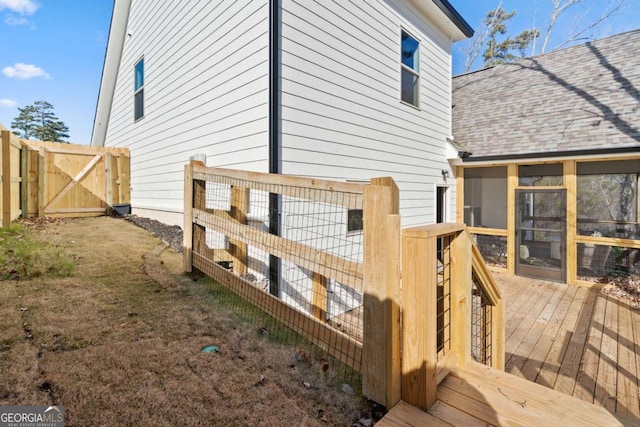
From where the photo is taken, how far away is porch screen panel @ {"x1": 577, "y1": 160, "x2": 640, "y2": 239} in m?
6.15

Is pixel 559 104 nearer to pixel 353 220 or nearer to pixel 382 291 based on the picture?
pixel 353 220

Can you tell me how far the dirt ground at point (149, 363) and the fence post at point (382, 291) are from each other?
186 millimetres

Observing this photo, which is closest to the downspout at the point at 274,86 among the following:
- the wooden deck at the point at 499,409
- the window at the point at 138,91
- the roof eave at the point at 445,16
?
the wooden deck at the point at 499,409

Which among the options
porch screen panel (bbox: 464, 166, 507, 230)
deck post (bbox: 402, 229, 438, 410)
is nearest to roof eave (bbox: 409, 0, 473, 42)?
porch screen panel (bbox: 464, 166, 507, 230)

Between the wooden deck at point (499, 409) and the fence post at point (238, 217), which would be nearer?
the wooden deck at point (499, 409)

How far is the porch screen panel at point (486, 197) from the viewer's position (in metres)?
7.61

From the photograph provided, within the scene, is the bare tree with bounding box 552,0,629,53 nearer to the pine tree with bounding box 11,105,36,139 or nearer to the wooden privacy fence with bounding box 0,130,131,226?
the wooden privacy fence with bounding box 0,130,131,226

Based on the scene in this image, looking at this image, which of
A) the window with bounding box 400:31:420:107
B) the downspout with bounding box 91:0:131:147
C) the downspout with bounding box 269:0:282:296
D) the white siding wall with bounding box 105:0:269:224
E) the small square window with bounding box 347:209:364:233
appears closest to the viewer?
the downspout with bounding box 269:0:282:296

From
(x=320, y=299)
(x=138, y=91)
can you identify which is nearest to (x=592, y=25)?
(x=320, y=299)

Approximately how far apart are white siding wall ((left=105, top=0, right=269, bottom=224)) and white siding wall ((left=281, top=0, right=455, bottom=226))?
463 mm

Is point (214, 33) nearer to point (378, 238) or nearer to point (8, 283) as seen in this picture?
point (8, 283)

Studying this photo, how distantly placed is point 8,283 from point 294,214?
3.05m

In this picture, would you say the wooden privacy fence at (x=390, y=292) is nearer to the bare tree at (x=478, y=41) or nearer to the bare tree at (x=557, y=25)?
the bare tree at (x=557, y=25)

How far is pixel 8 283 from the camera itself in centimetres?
309
